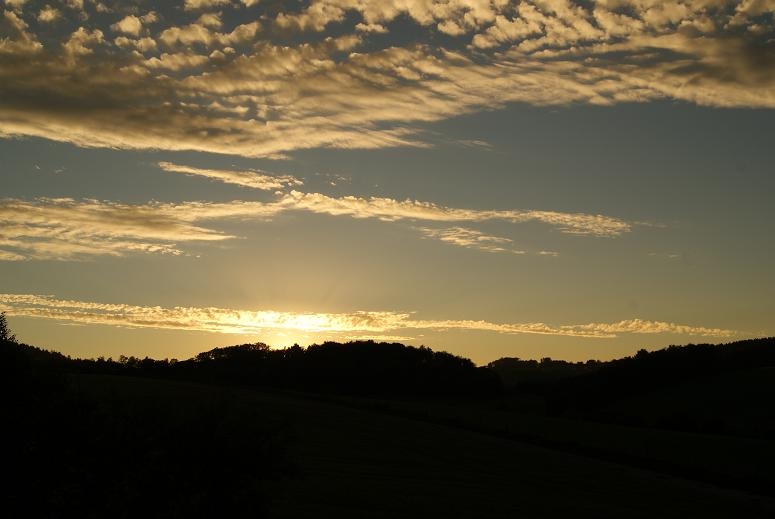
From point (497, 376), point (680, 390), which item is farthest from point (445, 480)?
point (497, 376)

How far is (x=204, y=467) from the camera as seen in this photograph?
1777 centimetres

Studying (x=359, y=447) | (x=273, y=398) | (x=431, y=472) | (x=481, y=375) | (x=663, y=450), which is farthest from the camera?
(x=481, y=375)

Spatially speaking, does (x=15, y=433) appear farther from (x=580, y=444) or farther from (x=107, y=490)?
(x=580, y=444)

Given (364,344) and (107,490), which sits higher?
(364,344)

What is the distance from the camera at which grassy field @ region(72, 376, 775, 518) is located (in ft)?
88.6

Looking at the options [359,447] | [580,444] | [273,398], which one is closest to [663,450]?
[580,444]

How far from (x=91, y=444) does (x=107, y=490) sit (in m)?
1.33

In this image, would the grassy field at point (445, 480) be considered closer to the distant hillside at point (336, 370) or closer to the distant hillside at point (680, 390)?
the distant hillside at point (680, 390)

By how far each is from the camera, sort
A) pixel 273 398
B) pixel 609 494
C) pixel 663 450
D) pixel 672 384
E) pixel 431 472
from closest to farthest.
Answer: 1. pixel 609 494
2. pixel 431 472
3. pixel 663 450
4. pixel 273 398
5. pixel 672 384

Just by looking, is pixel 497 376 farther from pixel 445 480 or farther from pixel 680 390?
pixel 445 480

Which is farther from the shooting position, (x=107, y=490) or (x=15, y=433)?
(x=15, y=433)

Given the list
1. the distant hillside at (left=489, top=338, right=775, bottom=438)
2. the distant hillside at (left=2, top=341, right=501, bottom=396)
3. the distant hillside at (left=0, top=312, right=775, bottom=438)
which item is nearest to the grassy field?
the distant hillside at (left=489, top=338, right=775, bottom=438)

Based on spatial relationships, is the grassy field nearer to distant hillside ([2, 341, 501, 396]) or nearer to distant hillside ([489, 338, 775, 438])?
distant hillside ([489, 338, 775, 438])

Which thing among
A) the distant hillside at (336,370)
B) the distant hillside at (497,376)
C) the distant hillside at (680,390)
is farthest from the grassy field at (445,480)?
the distant hillside at (336,370)
